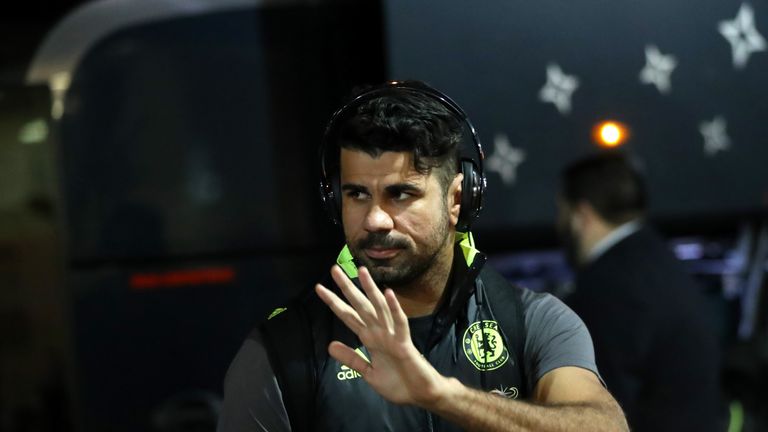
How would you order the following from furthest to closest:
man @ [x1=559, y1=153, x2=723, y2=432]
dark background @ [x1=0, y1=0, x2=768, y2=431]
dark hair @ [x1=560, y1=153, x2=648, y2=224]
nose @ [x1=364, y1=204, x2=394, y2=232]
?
1. dark background @ [x1=0, y1=0, x2=768, y2=431]
2. dark hair @ [x1=560, y1=153, x2=648, y2=224]
3. man @ [x1=559, y1=153, x2=723, y2=432]
4. nose @ [x1=364, y1=204, x2=394, y2=232]

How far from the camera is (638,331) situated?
139 inches

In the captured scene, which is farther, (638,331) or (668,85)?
(668,85)

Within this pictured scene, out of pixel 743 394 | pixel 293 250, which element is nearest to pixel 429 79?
pixel 293 250

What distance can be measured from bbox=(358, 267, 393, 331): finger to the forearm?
140mm

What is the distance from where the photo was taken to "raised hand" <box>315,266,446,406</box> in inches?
74.1

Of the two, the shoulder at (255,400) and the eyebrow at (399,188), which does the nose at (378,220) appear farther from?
the shoulder at (255,400)

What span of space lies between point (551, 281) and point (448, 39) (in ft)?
3.93

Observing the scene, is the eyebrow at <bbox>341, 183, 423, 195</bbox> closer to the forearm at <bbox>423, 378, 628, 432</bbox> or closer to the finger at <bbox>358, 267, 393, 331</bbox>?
the finger at <bbox>358, 267, 393, 331</bbox>

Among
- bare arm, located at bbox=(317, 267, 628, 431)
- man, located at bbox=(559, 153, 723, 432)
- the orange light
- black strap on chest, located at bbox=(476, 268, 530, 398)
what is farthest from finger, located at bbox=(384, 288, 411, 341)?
the orange light

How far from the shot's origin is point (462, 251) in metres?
2.26

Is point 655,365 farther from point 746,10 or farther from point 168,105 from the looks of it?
point 168,105

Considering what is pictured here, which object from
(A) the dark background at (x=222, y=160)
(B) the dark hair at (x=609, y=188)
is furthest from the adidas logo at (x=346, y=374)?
(A) the dark background at (x=222, y=160)

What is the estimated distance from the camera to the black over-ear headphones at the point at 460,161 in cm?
216

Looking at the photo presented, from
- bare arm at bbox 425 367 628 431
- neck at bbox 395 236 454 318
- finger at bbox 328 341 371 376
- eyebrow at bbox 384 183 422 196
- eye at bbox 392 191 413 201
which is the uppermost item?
eyebrow at bbox 384 183 422 196
